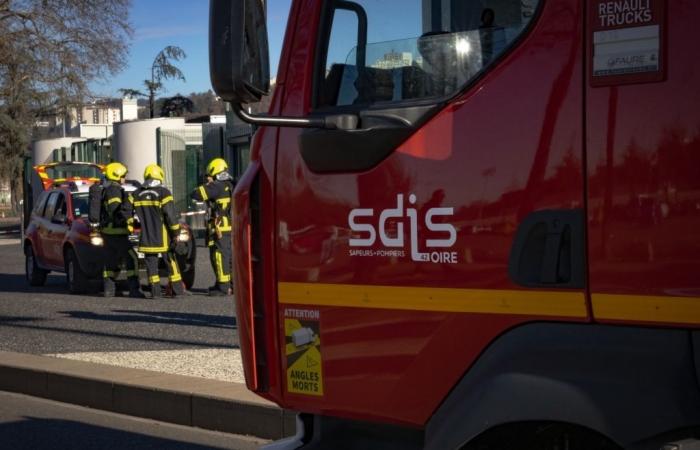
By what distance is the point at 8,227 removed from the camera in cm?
4938

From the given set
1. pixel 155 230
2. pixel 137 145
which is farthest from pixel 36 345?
pixel 137 145

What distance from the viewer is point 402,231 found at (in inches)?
138

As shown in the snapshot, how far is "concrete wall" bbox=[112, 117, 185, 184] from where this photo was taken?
34344 mm

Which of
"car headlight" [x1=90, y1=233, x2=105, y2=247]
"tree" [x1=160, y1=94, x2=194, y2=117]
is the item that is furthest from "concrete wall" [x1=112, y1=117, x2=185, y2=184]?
"car headlight" [x1=90, y1=233, x2=105, y2=247]

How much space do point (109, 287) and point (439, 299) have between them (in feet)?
44.2

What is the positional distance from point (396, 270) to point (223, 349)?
6830 mm

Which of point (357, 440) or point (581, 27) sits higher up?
point (581, 27)

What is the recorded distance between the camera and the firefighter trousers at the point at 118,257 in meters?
16.1

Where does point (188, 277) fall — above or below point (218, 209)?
below

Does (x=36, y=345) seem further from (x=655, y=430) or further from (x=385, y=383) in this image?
(x=655, y=430)

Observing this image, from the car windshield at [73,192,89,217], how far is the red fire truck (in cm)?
1431

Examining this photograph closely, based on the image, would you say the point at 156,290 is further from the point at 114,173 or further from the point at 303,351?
the point at 303,351

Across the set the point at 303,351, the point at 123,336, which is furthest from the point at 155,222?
the point at 303,351

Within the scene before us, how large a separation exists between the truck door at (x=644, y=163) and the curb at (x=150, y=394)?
446 cm
